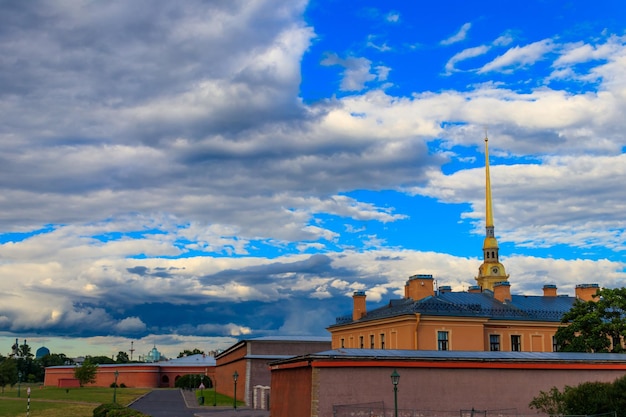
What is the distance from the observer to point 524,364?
1425 inches

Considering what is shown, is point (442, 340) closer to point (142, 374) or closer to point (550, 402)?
point (550, 402)

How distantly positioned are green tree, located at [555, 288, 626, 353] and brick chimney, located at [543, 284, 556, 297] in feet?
41.9

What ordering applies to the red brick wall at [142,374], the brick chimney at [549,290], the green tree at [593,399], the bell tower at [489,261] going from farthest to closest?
the red brick wall at [142,374] → the bell tower at [489,261] → the brick chimney at [549,290] → the green tree at [593,399]

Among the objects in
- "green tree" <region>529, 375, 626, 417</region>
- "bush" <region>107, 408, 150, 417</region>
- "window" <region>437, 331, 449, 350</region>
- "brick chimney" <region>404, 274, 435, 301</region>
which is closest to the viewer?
"green tree" <region>529, 375, 626, 417</region>

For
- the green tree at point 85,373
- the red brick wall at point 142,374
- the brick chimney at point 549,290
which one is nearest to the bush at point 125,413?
the brick chimney at point 549,290

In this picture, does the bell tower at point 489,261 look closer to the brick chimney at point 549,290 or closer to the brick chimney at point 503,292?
the brick chimney at point 549,290

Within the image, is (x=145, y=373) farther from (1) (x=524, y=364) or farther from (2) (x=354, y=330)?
(1) (x=524, y=364)

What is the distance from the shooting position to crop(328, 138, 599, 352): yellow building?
176 ft

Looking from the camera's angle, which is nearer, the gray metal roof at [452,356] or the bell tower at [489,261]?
the gray metal roof at [452,356]

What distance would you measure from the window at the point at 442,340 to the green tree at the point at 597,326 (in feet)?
29.6

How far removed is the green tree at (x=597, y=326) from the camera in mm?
51625

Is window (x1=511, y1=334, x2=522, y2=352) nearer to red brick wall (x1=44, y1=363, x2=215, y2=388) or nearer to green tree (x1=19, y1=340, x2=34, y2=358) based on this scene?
red brick wall (x1=44, y1=363, x2=215, y2=388)

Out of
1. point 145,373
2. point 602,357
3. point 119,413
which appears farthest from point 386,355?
point 145,373

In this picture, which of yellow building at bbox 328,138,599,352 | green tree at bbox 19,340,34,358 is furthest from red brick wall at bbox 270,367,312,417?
green tree at bbox 19,340,34,358
